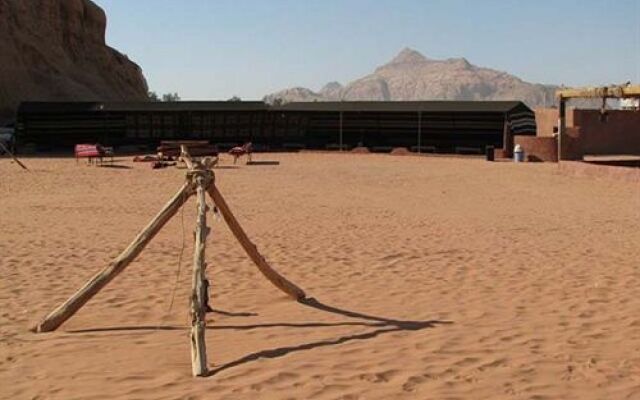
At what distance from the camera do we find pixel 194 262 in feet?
19.7

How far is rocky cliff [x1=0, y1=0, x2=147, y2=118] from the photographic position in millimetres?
46469

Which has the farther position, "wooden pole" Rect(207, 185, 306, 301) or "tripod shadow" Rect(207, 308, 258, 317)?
"wooden pole" Rect(207, 185, 306, 301)

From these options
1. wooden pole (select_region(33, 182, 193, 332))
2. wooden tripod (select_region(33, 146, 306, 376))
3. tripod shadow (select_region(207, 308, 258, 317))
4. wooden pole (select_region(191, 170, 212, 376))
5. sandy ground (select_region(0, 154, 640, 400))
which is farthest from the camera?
tripod shadow (select_region(207, 308, 258, 317))

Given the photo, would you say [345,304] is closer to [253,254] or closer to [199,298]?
[253,254]

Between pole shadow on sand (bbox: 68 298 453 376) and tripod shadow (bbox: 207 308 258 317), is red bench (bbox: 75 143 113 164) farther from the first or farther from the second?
pole shadow on sand (bbox: 68 298 453 376)

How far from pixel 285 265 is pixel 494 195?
33.4 ft

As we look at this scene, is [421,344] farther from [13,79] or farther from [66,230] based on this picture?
[13,79]

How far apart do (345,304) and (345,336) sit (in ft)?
3.90

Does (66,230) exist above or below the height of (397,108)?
below

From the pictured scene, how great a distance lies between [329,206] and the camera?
15258 mm

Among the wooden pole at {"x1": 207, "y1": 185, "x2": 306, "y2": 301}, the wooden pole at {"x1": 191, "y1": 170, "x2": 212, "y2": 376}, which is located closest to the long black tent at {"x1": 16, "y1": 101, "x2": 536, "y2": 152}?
the wooden pole at {"x1": 207, "y1": 185, "x2": 306, "y2": 301}

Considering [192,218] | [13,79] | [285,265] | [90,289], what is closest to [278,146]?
[13,79]

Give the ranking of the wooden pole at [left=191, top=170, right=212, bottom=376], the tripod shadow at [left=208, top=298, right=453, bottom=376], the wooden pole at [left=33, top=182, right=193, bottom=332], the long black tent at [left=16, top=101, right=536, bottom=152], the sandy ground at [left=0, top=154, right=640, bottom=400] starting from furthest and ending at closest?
the long black tent at [left=16, top=101, right=536, bottom=152] → the wooden pole at [left=33, top=182, right=193, bottom=332] → the tripod shadow at [left=208, top=298, right=453, bottom=376] → the wooden pole at [left=191, top=170, right=212, bottom=376] → the sandy ground at [left=0, top=154, right=640, bottom=400]

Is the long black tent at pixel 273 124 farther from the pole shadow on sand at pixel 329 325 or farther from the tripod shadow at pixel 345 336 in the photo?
the pole shadow on sand at pixel 329 325
